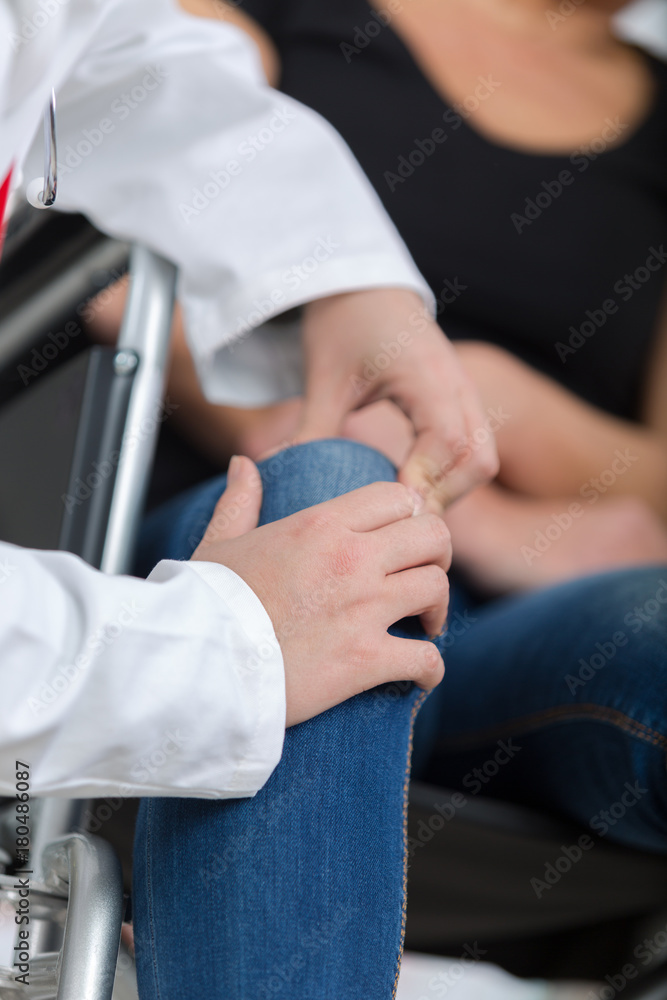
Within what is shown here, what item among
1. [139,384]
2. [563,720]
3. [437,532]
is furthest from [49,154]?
[563,720]

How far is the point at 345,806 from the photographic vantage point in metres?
0.40

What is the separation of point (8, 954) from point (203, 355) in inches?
21.5

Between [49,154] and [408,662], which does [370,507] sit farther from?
[49,154]

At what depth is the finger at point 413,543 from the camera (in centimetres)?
43

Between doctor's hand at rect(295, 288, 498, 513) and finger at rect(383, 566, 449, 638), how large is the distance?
0.10 m

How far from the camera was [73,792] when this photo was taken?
38 centimetres

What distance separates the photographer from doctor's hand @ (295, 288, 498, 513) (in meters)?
0.56

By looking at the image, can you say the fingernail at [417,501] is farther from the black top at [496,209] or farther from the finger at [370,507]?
the black top at [496,209]

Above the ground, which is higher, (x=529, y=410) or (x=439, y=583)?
(x=439, y=583)

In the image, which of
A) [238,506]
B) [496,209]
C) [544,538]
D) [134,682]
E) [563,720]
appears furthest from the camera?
[496,209]

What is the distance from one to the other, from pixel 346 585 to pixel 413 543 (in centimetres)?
5

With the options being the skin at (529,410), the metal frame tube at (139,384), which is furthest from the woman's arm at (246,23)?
the metal frame tube at (139,384)

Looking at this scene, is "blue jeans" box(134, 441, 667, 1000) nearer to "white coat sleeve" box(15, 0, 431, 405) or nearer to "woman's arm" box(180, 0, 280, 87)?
"white coat sleeve" box(15, 0, 431, 405)

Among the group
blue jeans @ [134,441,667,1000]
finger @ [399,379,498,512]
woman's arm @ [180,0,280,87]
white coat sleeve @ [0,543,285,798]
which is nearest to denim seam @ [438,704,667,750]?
blue jeans @ [134,441,667,1000]
